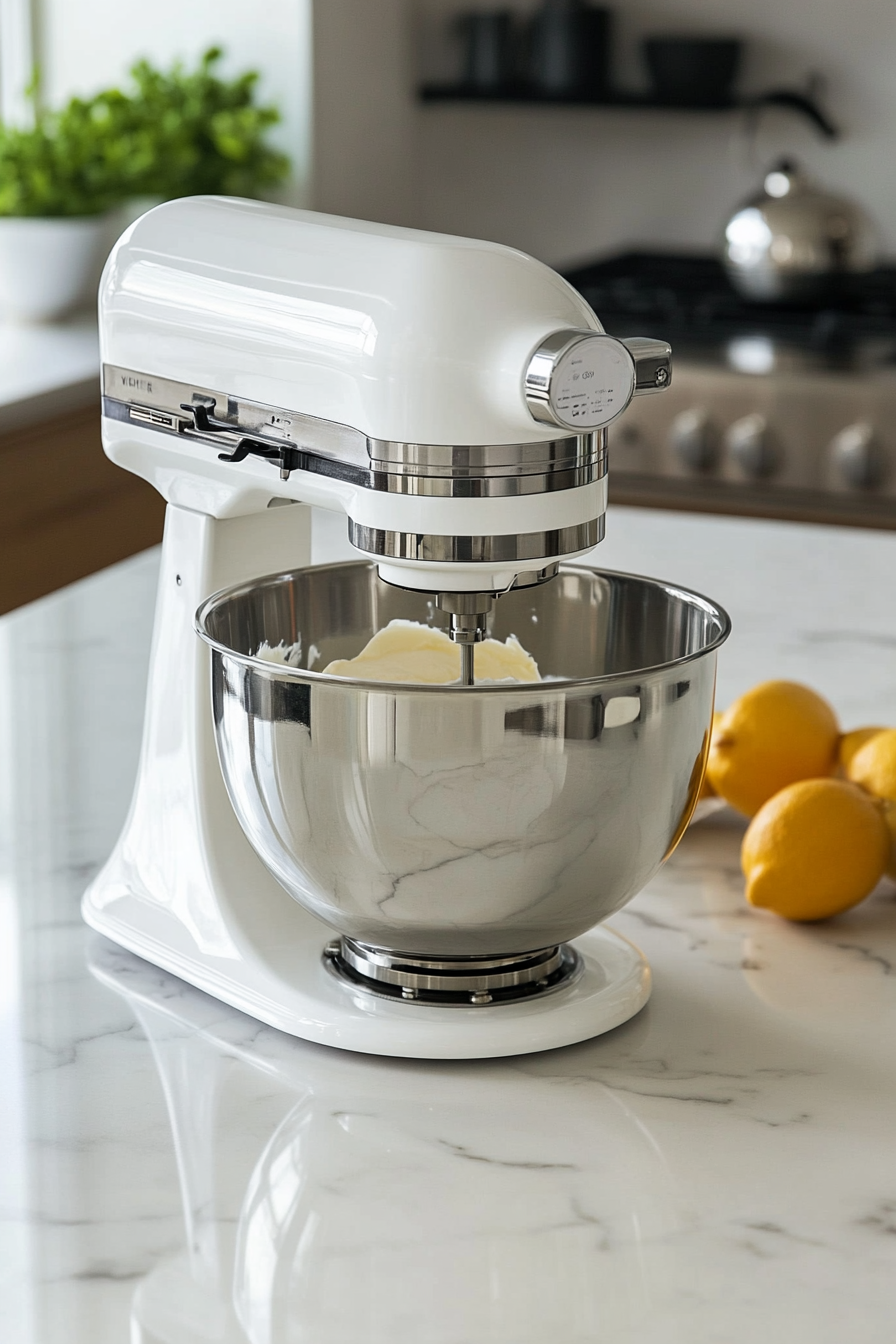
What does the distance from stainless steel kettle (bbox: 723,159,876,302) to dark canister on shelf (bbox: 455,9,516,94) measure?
75cm

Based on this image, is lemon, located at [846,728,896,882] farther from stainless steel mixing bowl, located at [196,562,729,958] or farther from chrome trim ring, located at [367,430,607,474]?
Result: chrome trim ring, located at [367,430,607,474]

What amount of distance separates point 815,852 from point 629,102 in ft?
8.04

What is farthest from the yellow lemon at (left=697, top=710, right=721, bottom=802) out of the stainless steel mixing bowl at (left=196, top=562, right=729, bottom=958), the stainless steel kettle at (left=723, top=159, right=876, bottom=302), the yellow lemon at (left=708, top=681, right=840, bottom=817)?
the stainless steel kettle at (left=723, top=159, right=876, bottom=302)

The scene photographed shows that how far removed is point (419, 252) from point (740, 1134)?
375mm

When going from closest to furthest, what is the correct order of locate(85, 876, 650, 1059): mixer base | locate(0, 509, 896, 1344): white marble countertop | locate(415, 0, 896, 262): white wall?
locate(0, 509, 896, 1344): white marble countertop < locate(85, 876, 650, 1059): mixer base < locate(415, 0, 896, 262): white wall

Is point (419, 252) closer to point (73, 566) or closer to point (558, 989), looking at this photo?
point (558, 989)

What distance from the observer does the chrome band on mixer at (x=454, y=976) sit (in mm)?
702

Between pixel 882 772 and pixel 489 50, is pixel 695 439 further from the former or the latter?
pixel 882 772

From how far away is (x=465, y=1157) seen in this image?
0.62m

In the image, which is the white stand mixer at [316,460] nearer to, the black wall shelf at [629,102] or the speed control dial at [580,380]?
the speed control dial at [580,380]

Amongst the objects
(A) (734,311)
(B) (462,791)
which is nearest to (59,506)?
(A) (734,311)

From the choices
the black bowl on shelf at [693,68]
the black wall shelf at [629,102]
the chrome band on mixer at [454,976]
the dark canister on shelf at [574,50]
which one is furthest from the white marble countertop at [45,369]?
the chrome band on mixer at [454,976]

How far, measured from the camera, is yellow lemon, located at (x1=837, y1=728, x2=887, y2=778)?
0.89m

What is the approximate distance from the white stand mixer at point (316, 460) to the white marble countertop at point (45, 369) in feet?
4.60
